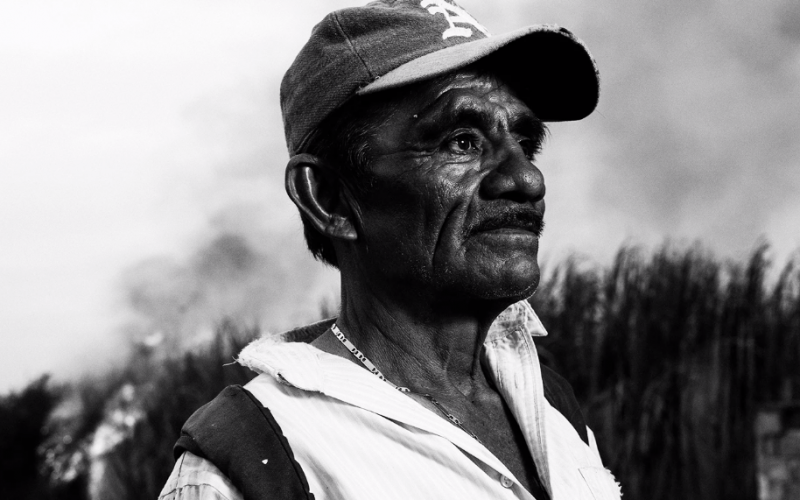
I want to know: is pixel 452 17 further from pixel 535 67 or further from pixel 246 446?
pixel 246 446

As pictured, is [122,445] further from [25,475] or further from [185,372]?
[25,475]

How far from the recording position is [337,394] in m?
1.62

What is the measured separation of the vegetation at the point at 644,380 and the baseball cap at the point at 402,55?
10.6 feet

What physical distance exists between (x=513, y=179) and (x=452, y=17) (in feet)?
1.37

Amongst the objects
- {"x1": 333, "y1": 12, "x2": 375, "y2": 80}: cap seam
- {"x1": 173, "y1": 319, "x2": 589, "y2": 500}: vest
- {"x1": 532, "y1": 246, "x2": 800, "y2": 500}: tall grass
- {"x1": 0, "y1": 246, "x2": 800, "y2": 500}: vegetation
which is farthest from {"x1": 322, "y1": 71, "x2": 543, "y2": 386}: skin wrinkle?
{"x1": 532, "y1": 246, "x2": 800, "y2": 500}: tall grass

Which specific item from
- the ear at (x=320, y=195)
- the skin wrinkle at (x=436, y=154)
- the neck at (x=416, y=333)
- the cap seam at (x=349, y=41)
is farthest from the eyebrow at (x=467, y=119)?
the neck at (x=416, y=333)

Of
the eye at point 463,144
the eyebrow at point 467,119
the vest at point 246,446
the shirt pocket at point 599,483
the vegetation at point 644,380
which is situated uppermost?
the eyebrow at point 467,119

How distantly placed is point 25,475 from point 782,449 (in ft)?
14.3

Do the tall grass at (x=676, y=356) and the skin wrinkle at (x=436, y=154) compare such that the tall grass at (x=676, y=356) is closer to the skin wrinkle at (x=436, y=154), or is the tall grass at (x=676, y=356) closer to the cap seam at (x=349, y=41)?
the skin wrinkle at (x=436, y=154)

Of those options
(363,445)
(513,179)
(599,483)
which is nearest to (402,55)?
(513,179)

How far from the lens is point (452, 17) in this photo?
1.88 meters

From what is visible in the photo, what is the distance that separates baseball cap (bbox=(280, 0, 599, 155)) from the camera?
1.75 metres

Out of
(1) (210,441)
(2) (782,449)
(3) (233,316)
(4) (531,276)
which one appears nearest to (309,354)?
(1) (210,441)

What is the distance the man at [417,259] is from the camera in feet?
5.19
